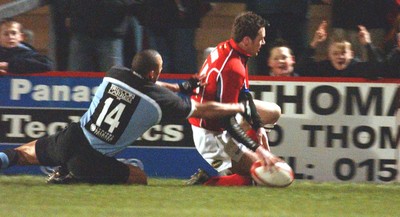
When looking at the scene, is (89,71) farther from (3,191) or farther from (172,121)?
(3,191)

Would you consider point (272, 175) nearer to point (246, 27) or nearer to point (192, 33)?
point (246, 27)

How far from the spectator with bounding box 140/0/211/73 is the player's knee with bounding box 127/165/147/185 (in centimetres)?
210

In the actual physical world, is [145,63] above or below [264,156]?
above

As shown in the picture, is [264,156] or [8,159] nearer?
[264,156]

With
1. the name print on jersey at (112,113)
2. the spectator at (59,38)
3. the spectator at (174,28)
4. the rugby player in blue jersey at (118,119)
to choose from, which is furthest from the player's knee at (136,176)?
the spectator at (59,38)

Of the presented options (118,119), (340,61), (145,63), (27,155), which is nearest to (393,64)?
(340,61)

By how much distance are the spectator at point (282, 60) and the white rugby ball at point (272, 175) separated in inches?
59.0

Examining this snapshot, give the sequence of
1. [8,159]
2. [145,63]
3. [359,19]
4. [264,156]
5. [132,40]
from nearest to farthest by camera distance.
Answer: [145,63] < [264,156] < [8,159] < [359,19] < [132,40]

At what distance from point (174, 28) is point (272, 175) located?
256 cm

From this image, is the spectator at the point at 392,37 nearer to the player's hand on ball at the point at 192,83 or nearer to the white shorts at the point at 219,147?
the white shorts at the point at 219,147

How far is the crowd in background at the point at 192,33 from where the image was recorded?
35.6 ft

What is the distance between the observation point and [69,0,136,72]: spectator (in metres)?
10.8

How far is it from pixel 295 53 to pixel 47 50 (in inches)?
112

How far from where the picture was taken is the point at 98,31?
35.6 feet
